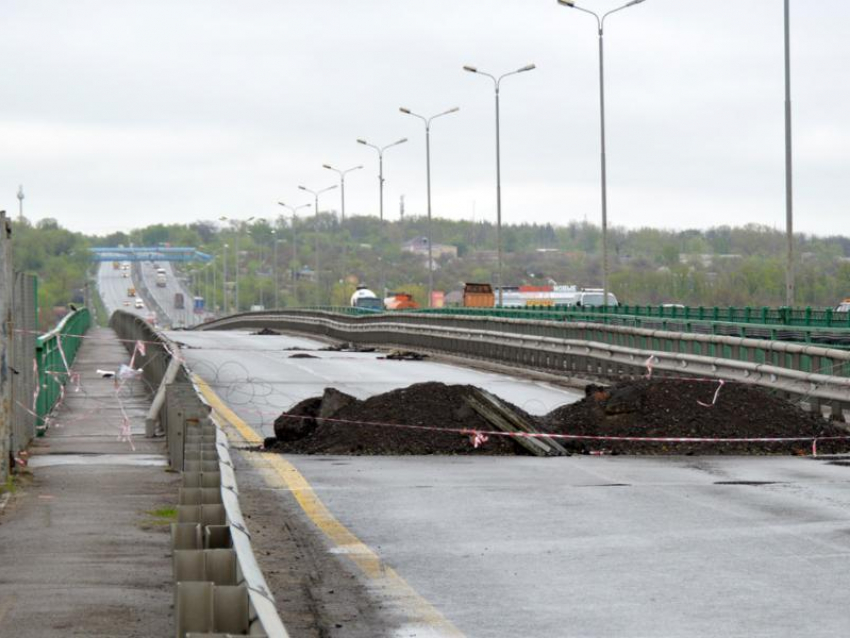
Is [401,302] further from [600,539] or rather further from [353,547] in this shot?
[353,547]

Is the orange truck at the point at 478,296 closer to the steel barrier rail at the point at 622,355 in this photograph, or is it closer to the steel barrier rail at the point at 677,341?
the steel barrier rail at the point at 622,355

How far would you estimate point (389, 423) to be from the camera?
63.0 feet

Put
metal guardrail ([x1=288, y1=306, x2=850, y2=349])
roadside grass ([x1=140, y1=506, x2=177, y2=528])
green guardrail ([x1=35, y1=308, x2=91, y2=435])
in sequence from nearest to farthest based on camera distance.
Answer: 1. roadside grass ([x1=140, y1=506, x2=177, y2=528])
2. green guardrail ([x1=35, y1=308, x2=91, y2=435])
3. metal guardrail ([x1=288, y1=306, x2=850, y2=349])

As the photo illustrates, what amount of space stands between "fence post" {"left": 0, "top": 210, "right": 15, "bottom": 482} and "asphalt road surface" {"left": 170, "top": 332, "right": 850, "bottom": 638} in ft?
7.48

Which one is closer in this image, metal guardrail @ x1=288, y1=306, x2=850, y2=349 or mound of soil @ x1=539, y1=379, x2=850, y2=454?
mound of soil @ x1=539, y1=379, x2=850, y2=454

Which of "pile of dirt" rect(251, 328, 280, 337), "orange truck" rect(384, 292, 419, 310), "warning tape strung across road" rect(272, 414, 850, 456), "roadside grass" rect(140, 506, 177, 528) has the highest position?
"roadside grass" rect(140, 506, 177, 528)

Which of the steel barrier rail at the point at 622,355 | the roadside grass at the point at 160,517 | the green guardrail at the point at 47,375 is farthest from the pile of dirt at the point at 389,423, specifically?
the roadside grass at the point at 160,517

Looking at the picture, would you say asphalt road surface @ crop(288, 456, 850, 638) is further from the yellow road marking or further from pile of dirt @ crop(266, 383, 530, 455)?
pile of dirt @ crop(266, 383, 530, 455)

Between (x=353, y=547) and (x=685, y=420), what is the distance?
8.83 metres

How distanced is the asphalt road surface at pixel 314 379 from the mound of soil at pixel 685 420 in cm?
440

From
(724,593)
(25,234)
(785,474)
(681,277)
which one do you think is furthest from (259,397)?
(25,234)

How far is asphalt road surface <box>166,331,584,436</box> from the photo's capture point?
27.3 meters

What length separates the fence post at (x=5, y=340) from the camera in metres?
13.4

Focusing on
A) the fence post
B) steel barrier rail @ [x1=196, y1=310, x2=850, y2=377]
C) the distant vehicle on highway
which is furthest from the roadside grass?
the distant vehicle on highway
